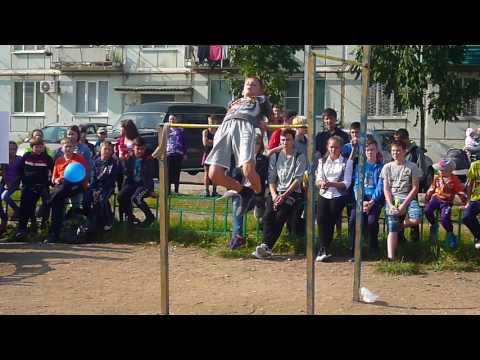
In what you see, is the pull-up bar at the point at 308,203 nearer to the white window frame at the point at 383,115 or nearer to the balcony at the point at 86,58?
the white window frame at the point at 383,115

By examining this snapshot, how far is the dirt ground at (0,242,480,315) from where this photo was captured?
6.97m

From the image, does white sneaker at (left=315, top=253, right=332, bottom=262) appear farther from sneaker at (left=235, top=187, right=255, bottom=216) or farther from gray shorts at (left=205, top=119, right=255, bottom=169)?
gray shorts at (left=205, top=119, right=255, bottom=169)

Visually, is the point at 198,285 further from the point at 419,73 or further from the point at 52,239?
the point at 419,73

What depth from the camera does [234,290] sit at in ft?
25.3

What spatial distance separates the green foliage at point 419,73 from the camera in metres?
18.4

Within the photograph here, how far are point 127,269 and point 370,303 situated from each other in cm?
316

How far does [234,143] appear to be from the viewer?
6.72 metres

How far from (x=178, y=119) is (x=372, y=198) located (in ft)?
33.2

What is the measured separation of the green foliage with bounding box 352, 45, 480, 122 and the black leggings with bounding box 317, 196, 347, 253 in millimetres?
9185

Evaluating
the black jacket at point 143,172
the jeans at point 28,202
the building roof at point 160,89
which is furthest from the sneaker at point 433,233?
the building roof at point 160,89

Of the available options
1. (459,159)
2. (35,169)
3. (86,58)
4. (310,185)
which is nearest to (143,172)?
(35,169)

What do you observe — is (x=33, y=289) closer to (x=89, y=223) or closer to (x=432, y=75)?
(x=89, y=223)

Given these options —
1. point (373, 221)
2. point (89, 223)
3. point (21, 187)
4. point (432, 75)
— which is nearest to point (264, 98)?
point (373, 221)

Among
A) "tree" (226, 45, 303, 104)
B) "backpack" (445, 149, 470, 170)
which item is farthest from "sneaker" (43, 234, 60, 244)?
"tree" (226, 45, 303, 104)
